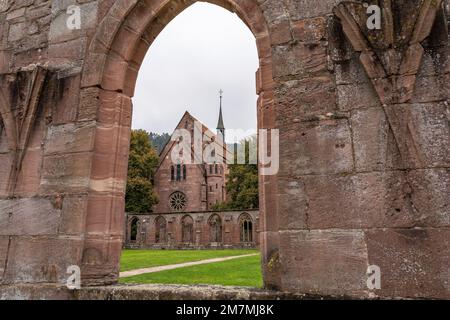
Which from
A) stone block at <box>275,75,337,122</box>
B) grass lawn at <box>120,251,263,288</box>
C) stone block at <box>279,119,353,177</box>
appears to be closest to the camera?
stone block at <box>279,119,353,177</box>

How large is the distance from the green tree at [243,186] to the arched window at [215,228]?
3.96 meters

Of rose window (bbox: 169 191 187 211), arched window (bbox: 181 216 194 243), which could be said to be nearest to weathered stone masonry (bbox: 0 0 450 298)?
arched window (bbox: 181 216 194 243)

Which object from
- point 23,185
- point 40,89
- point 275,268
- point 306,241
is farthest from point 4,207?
point 306,241

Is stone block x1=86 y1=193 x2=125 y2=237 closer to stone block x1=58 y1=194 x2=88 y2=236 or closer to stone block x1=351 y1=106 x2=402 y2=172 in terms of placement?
stone block x1=58 y1=194 x2=88 y2=236

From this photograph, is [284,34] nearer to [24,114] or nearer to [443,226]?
[443,226]

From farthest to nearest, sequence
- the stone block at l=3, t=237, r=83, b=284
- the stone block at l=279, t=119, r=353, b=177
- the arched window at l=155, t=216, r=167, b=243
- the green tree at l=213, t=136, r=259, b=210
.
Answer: the green tree at l=213, t=136, r=259, b=210 < the arched window at l=155, t=216, r=167, b=243 < the stone block at l=3, t=237, r=83, b=284 < the stone block at l=279, t=119, r=353, b=177

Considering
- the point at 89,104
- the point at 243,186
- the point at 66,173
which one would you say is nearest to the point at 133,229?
the point at 243,186

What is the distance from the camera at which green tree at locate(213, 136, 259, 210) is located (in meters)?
34.2

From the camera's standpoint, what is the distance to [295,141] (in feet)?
9.64

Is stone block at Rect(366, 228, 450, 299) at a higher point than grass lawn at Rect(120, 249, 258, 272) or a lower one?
higher

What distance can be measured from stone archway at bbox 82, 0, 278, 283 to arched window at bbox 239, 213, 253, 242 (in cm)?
2535

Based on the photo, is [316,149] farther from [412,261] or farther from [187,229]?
[187,229]

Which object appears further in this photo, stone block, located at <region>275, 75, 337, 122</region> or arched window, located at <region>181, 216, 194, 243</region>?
arched window, located at <region>181, 216, 194, 243</region>
